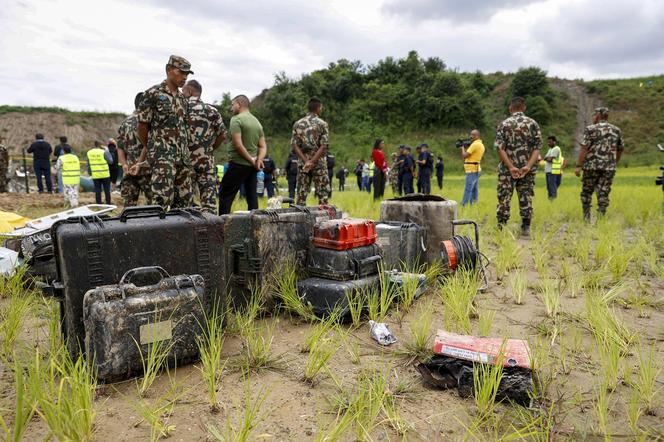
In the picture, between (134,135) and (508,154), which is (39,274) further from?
(508,154)

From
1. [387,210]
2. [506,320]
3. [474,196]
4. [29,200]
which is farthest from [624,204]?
[29,200]

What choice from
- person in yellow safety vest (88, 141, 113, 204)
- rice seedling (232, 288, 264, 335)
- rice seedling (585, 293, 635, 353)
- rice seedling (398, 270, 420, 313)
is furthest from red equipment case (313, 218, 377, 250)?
person in yellow safety vest (88, 141, 113, 204)

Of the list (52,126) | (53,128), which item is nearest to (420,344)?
(53,128)

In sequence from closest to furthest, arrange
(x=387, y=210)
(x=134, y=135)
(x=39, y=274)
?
(x=39, y=274) < (x=387, y=210) < (x=134, y=135)

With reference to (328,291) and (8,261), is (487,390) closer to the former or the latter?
(328,291)

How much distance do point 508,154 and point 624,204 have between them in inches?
159

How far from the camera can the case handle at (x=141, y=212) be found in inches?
90.2

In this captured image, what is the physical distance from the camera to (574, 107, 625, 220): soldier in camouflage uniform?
687cm

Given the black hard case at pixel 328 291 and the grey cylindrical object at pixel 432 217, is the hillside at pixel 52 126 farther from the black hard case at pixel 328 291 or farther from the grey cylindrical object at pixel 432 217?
the black hard case at pixel 328 291

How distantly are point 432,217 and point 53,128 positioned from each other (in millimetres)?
46455

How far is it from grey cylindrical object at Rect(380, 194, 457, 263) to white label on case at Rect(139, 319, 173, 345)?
2509 millimetres

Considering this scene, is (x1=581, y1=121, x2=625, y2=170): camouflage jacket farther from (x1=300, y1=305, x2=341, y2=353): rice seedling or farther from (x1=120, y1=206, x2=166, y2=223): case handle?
(x1=120, y1=206, x2=166, y2=223): case handle

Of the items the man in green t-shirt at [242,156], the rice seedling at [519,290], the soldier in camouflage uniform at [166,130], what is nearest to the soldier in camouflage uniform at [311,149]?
the man in green t-shirt at [242,156]

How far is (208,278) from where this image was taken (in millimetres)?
2527
